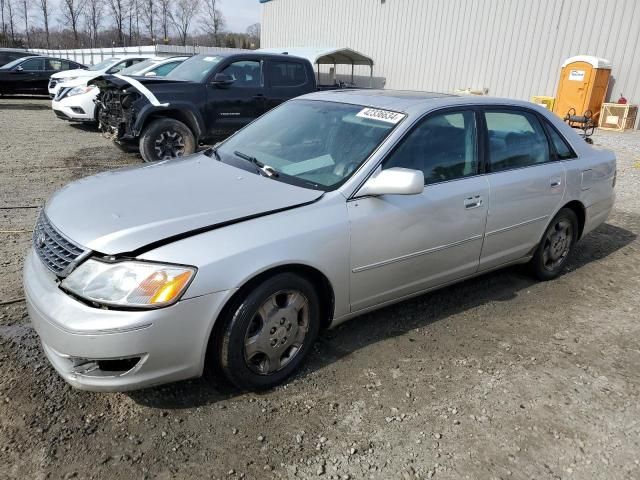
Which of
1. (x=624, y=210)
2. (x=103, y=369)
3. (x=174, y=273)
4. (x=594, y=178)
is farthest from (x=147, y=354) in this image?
(x=624, y=210)

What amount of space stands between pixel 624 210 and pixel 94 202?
6835mm

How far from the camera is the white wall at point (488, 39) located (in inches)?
565

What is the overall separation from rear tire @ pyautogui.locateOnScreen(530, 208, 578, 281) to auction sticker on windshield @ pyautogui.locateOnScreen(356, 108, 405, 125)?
1852mm

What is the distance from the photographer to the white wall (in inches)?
565

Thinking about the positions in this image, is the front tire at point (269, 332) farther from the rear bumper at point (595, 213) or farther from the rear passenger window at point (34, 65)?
the rear passenger window at point (34, 65)

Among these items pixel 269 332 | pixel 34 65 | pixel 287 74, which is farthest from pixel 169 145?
pixel 34 65

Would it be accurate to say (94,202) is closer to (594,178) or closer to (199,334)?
(199,334)

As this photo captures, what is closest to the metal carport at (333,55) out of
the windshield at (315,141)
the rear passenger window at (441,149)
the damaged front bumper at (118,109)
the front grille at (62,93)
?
the front grille at (62,93)

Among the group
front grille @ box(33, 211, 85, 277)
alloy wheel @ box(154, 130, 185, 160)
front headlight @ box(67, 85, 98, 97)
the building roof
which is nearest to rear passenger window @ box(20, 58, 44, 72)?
the building roof

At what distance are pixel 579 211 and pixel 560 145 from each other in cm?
67

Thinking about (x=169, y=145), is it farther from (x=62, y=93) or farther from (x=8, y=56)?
(x=8, y=56)

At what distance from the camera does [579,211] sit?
183 inches

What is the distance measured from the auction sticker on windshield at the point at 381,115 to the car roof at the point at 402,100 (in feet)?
0.16

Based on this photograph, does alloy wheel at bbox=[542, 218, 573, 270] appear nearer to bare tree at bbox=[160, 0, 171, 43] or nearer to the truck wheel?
the truck wheel
